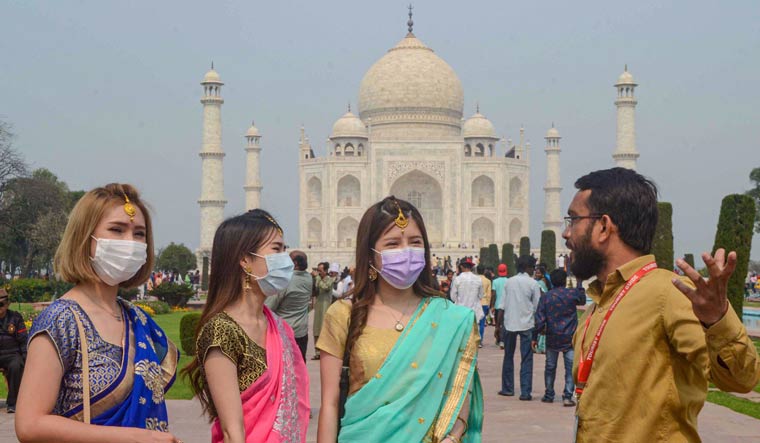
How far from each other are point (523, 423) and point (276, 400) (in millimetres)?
4111

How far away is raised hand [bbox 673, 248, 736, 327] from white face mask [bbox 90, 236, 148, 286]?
55.2 inches

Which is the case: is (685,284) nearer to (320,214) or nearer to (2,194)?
(2,194)

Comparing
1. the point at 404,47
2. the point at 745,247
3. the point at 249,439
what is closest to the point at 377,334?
the point at 249,439

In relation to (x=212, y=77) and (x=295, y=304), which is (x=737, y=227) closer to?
(x=295, y=304)

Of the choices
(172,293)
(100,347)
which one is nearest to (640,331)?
(100,347)

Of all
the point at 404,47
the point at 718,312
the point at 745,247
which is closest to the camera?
the point at 718,312

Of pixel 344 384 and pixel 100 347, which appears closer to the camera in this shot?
pixel 100 347

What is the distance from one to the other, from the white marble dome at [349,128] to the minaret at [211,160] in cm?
552

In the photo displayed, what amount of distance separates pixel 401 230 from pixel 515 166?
130 feet

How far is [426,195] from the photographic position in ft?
140

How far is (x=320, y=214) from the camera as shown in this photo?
4166cm

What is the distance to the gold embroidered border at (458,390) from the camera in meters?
2.87

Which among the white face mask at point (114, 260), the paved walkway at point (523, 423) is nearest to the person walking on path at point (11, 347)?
the paved walkway at point (523, 423)

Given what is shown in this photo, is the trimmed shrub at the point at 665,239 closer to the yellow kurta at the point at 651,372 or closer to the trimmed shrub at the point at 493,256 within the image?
the yellow kurta at the point at 651,372
